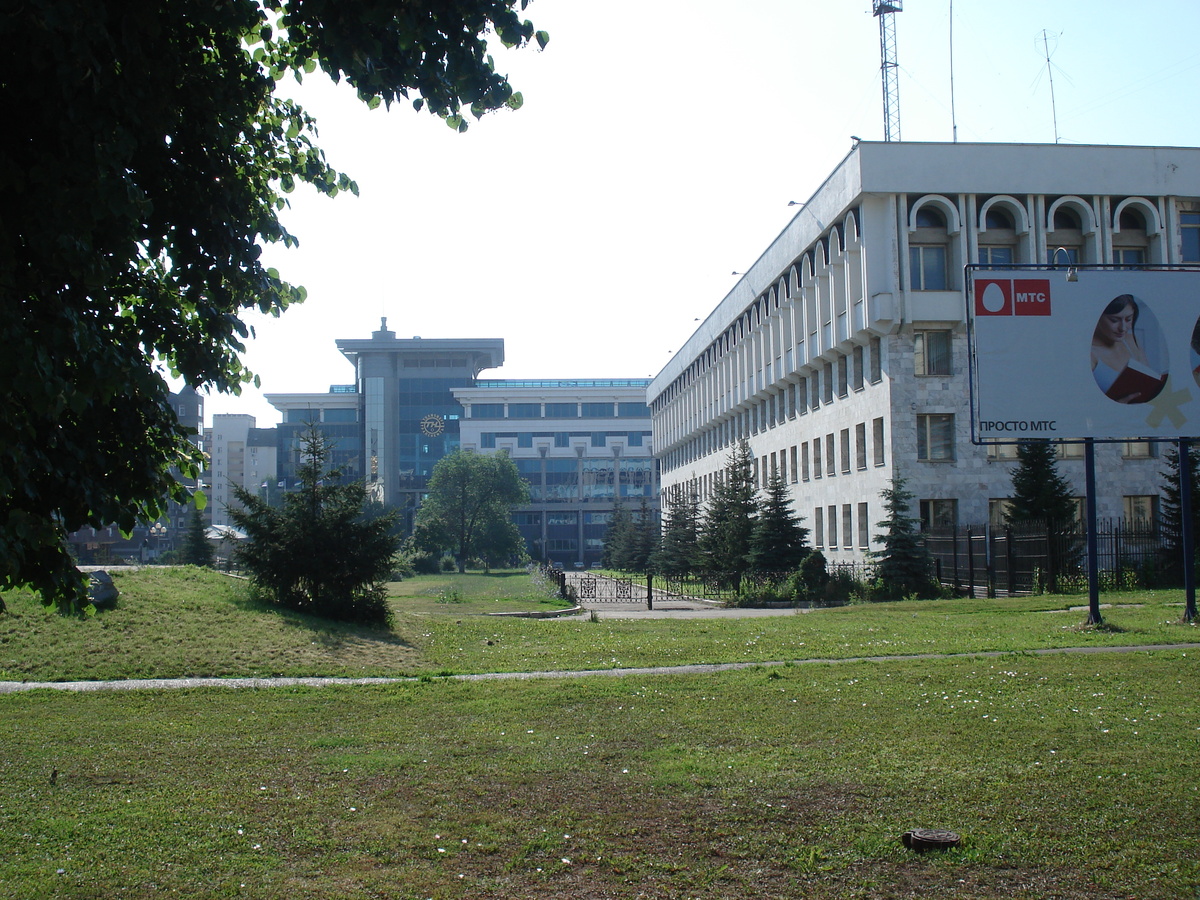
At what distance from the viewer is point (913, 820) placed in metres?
6.48

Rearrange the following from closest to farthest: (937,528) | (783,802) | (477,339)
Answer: (783,802), (937,528), (477,339)

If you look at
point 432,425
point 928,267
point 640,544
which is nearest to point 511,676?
point 928,267

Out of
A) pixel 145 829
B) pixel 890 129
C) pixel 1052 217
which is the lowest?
pixel 145 829

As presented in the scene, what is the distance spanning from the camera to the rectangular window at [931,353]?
39531 mm

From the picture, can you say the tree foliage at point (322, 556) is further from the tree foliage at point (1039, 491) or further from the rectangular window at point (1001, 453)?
the rectangular window at point (1001, 453)

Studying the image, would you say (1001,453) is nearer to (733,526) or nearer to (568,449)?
(733,526)

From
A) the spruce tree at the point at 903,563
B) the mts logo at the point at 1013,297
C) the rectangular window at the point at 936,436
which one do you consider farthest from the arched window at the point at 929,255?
the mts logo at the point at 1013,297

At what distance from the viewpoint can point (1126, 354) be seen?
19562 mm

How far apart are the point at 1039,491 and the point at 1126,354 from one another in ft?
54.8

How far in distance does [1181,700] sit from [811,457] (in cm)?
3965

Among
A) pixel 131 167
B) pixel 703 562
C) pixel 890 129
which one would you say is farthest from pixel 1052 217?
pixel 131 167

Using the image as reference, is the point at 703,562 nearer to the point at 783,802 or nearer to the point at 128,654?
the point at 128,654

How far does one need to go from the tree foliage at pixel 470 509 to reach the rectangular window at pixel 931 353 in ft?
201

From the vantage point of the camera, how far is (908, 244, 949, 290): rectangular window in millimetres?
40281
